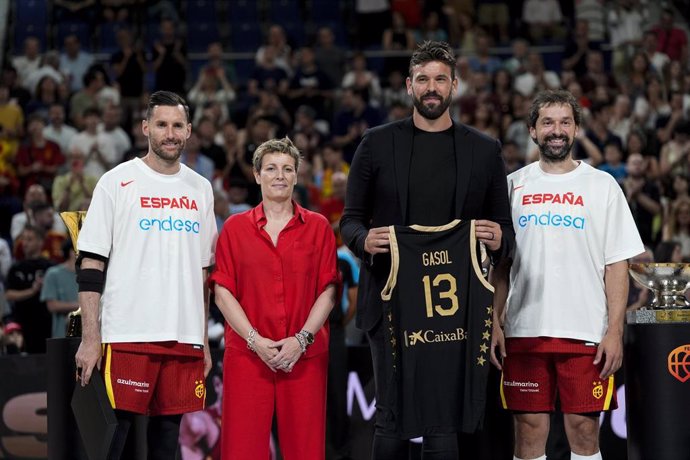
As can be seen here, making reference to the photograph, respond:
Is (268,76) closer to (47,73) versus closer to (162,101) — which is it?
(47,73)

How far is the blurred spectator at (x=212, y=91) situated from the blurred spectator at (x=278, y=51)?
793 mm

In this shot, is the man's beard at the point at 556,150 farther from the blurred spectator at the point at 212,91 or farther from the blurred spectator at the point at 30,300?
the blurred spectator at the point at 212,91

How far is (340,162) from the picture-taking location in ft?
42.2

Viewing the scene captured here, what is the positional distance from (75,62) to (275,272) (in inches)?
433

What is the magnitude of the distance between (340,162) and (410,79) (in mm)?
7299

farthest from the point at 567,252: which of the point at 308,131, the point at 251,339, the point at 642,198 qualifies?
the point at 308,131

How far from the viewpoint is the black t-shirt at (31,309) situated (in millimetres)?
10047

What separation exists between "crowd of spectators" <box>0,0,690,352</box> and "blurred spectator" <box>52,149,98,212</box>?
2 centimetres

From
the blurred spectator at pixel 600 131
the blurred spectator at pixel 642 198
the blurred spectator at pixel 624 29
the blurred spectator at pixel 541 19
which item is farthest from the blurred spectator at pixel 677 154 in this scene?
the blurred spectator at pixel 541 19

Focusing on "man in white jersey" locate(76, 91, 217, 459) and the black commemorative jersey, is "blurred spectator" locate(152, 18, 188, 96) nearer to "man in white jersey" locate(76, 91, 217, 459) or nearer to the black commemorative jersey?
"man in white jersey" locate(76, 91, 217, 459)

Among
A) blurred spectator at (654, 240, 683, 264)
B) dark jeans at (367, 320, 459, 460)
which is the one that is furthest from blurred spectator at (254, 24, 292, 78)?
dark jeans at (367, 320, 459, 460)

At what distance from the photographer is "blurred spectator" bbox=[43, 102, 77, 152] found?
45.2 feet

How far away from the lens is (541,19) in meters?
17.1

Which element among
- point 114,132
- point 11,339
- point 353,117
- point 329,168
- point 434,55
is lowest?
point 11,339
